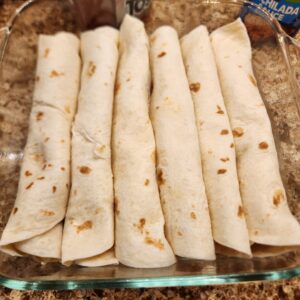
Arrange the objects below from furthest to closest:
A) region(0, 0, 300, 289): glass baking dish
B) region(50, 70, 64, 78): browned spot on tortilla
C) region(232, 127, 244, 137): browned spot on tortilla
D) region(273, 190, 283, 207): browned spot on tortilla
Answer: region(50, 70, 64, 78): browned spot on tortilla → region(232, 127, 244, 137): browned spot on tortilla → region(273, 190, 283, 207): browned spot on tortilla → region(0, 0, 300, 289): glass baking dish

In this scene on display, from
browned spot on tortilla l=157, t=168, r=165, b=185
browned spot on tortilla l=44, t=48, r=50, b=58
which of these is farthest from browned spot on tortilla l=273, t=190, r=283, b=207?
browned spot on tortilla l=44, t=48, r=50, b=58

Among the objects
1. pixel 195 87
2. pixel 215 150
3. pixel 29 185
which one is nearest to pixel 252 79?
pixel 195 87

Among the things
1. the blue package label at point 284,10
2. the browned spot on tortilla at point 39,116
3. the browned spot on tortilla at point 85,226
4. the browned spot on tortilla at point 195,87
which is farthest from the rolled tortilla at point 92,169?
the blue package label at point 284,10

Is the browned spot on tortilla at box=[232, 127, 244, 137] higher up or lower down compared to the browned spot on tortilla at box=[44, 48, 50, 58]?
higher up

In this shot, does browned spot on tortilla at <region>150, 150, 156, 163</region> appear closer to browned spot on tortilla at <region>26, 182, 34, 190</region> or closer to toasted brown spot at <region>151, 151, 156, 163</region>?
toasted brown spot at <region>151, 151, 156, 163</region>

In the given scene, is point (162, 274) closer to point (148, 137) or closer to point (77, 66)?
point (148, 137)

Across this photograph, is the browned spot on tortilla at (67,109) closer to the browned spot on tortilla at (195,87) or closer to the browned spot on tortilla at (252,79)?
the browned spot on tortilla at (195,87)
